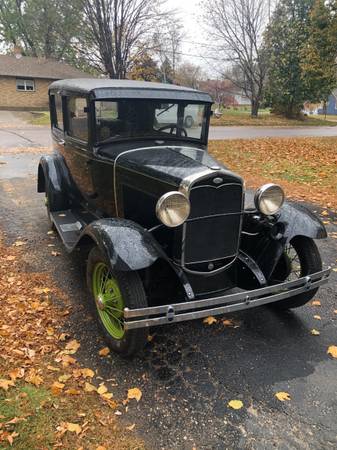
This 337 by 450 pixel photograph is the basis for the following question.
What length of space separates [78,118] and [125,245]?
2.08m

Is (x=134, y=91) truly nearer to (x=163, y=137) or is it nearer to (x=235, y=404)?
(x=163, y=137)

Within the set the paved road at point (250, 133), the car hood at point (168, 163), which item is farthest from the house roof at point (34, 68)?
the car hood at point (168, 163)

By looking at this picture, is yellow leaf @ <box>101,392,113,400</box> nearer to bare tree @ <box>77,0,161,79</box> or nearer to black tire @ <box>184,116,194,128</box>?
black tire @ <box>184,116,194,128</box>

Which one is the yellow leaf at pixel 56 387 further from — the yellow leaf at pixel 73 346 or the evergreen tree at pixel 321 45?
the evergreen tree at pixel 321 45

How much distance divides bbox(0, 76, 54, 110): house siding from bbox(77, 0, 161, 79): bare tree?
432 inches

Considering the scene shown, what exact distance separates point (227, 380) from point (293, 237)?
1.35 meters

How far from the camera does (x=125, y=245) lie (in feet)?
8.98

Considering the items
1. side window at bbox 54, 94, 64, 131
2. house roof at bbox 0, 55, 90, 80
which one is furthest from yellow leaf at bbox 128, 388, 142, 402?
house roof at bbox 0, 55, 90, 80

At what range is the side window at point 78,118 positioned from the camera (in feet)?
12.9

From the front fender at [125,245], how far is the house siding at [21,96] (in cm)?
3071

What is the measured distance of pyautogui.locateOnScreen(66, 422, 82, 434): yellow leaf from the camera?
227 centimetres

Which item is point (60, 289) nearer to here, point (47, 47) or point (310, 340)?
point (310, 340)

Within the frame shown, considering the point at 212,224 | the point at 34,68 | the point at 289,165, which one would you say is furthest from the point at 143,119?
the point at 34,68

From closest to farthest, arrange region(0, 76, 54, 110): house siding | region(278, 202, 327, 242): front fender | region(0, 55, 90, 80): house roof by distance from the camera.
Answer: region(278, 202, 327, 242): front fender → region(0, 76, 54, 110): house siding → region(0, 55, 90, 80): house roof
